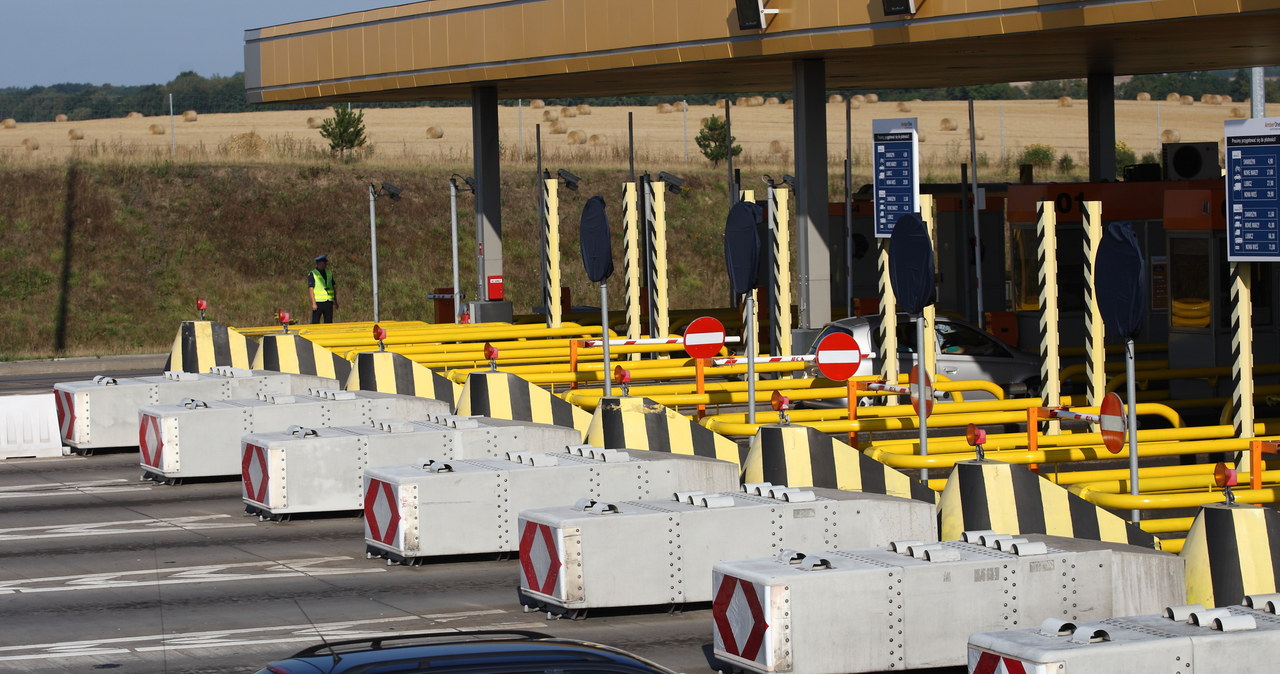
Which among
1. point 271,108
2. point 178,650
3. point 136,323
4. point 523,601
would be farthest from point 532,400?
point 271,108

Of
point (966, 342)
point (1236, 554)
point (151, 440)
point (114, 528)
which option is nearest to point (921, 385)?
point (1236, 554)

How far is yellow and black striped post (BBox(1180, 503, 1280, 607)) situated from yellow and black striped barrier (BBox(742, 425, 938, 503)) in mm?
3139

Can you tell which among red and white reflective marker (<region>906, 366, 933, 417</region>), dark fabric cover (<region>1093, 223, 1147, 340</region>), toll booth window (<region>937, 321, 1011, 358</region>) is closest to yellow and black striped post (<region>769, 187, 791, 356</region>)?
toll booth window (<region>937, 321, 1011, 358</region>)

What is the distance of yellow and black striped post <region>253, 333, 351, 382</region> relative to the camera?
23.6 metres

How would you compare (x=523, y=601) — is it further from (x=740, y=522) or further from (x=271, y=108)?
(x=271, y=108)

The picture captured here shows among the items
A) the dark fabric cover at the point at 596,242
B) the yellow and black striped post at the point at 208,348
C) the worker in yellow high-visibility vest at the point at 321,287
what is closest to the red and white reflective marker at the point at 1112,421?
the dark fabric cover at the point at 596,242

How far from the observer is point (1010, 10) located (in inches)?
726

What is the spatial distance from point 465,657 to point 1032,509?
276 inches

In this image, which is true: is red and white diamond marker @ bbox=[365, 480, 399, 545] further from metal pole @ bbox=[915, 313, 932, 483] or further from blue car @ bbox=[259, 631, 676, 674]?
blue car @ bbox=[259, 631, 676, 674]

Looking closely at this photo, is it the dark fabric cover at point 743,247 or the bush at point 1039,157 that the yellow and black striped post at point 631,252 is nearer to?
the dark fabric cover at point 743,247

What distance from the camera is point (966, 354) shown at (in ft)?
72.0

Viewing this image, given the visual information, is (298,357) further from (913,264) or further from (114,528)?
(913,264)

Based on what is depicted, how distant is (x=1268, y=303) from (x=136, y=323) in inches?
1343

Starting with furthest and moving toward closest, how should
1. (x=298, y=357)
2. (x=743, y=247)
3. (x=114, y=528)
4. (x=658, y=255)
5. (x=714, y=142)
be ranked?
1. (x=714, y=142)
2. (x=658, y=255)
3. (x=298, y=357)
4. (x=114, y=528)
5. (x=743, y=247)
